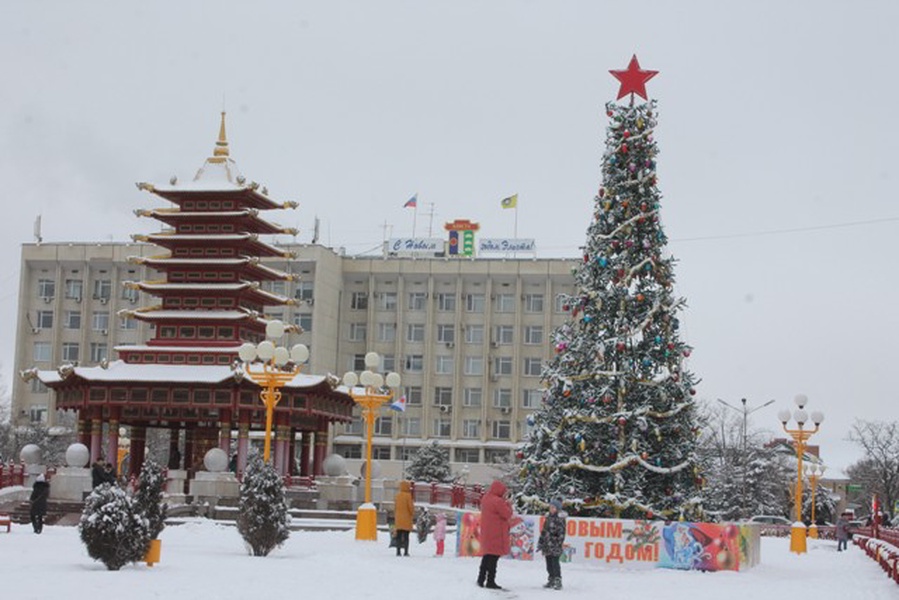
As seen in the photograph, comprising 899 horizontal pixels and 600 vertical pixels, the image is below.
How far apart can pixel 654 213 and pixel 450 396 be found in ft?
202

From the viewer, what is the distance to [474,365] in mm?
90125

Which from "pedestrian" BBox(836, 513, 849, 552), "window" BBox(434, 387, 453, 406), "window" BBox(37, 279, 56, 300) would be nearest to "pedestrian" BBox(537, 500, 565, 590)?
"pedestrian" BBox(836, 513, 849, 552)

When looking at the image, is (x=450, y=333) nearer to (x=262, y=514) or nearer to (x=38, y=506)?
(x=38, y=506)

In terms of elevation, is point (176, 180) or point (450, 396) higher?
point (176, 180)

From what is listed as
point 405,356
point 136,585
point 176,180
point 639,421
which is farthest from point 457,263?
point 136,585

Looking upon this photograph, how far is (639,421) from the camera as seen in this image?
1087 inches

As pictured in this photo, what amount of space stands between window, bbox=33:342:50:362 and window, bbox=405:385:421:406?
2411cm

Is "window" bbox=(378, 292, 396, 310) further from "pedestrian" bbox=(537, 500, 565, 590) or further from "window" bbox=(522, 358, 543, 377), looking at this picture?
"pedestrian" bbox=(537, 500, 565, 590)

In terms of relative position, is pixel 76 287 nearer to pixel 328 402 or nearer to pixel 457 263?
pixel 457 263

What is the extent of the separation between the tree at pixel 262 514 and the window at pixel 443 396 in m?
64.6

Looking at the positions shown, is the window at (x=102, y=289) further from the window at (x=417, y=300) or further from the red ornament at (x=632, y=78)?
the red ornament at (x=632, y=78)

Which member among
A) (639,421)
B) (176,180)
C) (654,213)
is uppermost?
(176,180)

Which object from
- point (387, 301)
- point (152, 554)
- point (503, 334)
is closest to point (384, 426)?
point (387, 301)

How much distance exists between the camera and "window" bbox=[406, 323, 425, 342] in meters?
90.7
